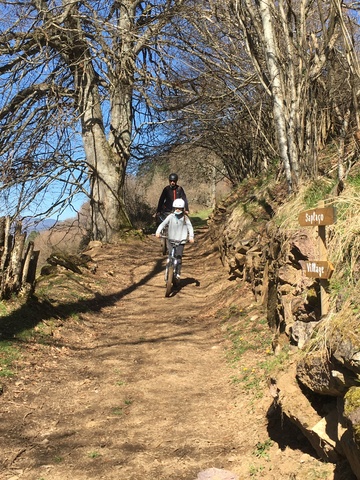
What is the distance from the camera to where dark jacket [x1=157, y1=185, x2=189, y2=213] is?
10.4 m

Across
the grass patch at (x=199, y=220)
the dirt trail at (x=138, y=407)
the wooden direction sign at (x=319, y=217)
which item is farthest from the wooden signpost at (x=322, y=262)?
the grass patch at (x=199, y=220)

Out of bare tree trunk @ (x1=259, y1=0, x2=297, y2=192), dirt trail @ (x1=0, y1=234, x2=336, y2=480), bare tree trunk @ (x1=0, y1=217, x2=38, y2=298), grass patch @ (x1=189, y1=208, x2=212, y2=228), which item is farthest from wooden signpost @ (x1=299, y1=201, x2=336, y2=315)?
grass patch @ (x1=189, y1=208, x2=212, y2=228)

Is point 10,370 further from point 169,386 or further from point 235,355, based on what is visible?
point 235,355

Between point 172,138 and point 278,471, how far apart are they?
1454 centimetres

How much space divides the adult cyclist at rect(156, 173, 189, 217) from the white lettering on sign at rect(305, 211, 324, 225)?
6.16 metres

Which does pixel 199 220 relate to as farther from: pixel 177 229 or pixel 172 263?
pixel 172 263

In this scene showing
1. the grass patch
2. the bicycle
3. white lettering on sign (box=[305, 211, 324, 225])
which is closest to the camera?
white lettering on sign (box=[305, 211, 324, 225])

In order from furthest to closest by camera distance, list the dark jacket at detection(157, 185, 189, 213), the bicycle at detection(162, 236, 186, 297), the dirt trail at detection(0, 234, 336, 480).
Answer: the dark jacket at detection(157, 185, 189, 213) < the bicycle at detection(162, 236, 186, 297) < the dirt trail at detection(0, 234, 336, 480)

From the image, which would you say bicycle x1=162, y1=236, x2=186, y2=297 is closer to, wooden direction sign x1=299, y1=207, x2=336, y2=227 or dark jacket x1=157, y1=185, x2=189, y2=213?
dark jacket x1=157, y1=185, x2=189, y2=213

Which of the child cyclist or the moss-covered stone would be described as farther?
the child cyclist

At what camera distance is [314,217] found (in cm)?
411

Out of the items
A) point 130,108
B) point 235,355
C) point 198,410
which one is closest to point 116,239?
point 130,108

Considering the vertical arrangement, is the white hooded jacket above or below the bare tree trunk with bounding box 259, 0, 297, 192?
below

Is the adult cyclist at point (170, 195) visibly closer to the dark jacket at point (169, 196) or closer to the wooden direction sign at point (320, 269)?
the dark jacket at point (169, 196)
